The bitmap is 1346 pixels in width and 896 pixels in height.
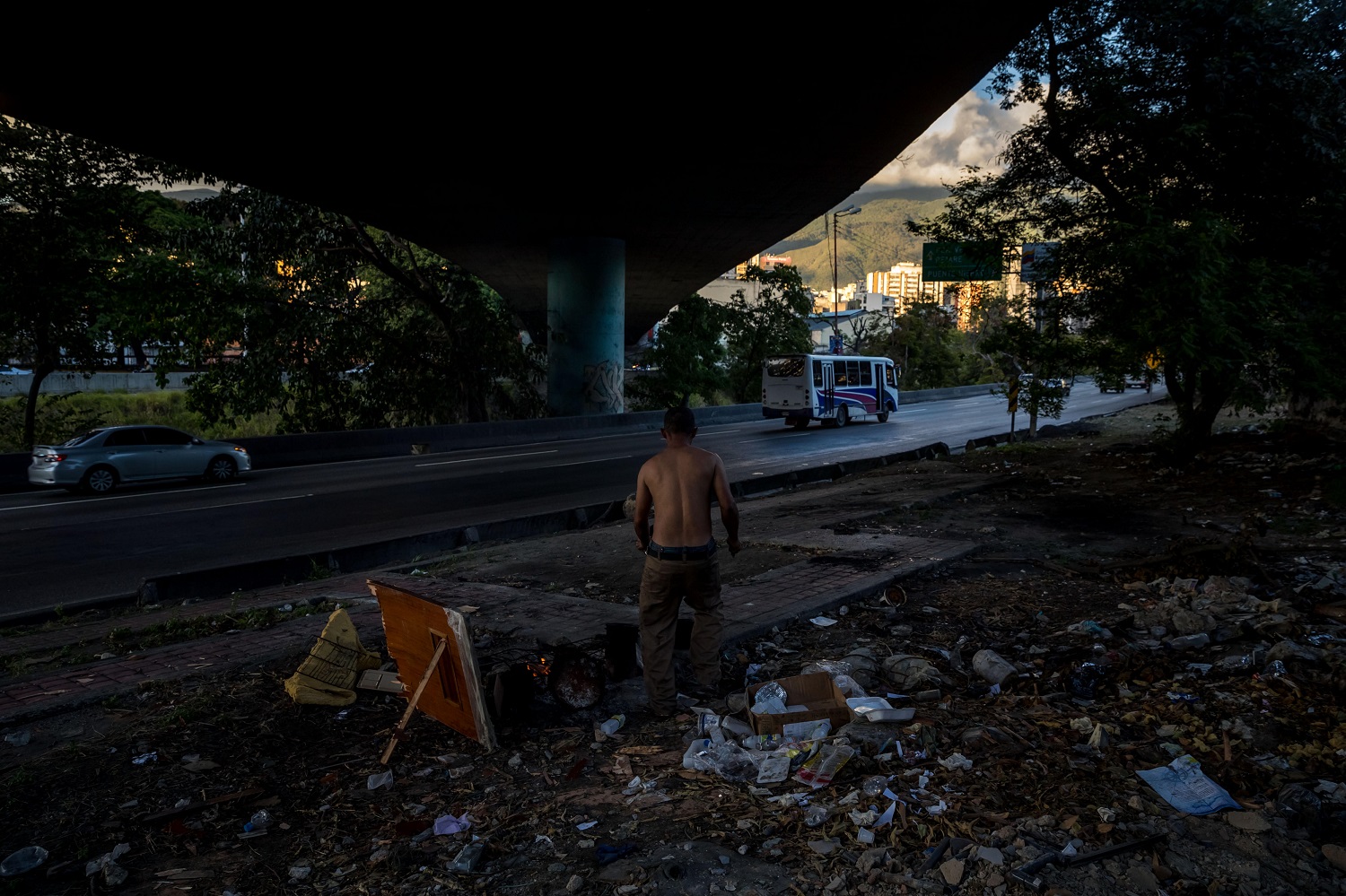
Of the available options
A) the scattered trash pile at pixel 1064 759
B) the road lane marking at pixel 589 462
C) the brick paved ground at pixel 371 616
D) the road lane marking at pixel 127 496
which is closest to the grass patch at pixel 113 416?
the road lane marking at pixel 127 496

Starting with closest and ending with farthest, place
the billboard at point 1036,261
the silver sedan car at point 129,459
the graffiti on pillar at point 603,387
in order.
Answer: the billboard at point 1036,261, the silver sedan car at point 129,459, the graffiti on pillar at point 603,387

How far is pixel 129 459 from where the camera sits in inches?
671

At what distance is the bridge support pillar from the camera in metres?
29.7

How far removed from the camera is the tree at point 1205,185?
12.4m

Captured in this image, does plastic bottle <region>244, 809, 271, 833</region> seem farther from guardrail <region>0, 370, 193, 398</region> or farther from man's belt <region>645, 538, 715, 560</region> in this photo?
guardrail <region>0, 370, 193, 398</region>

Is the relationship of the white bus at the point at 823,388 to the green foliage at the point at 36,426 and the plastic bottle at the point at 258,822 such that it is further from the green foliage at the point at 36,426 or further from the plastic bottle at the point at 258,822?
the plastic bottle at the point at 258,822

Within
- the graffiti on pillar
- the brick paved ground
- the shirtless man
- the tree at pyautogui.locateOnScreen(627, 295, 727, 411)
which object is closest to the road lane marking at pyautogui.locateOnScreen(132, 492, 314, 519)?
the brick paved ground

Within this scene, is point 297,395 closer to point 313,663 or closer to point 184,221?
point 184,221

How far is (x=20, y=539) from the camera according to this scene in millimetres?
Answer: 11758

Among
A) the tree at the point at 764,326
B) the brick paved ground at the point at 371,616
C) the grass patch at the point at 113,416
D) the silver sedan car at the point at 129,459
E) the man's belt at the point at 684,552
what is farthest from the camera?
the tree at the point at 764,326

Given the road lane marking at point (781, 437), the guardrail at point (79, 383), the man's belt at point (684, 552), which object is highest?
the guardrail at point (79, 383)

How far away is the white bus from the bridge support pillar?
5.99m

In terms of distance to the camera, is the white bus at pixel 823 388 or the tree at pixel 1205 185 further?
the white bus at pixel 823 388

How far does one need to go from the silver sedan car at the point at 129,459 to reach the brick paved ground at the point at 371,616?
10.1m
